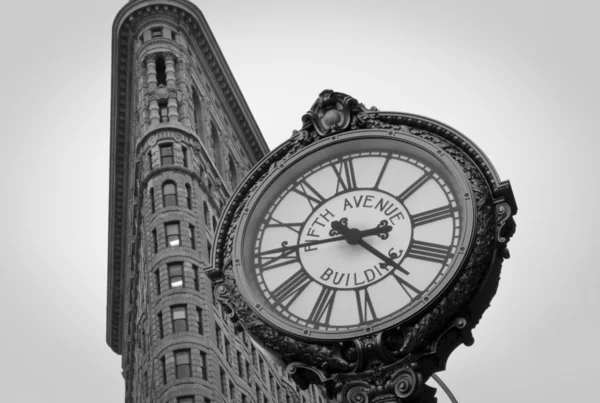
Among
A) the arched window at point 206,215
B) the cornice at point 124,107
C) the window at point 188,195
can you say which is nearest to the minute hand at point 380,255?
the window at point 188,195

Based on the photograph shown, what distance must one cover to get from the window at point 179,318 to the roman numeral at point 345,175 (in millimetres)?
50929

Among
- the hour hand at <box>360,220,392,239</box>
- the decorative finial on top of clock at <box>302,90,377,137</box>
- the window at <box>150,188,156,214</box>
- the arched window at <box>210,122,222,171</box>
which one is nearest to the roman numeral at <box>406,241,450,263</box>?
the hour hand at <box>360,220,392,239</box>

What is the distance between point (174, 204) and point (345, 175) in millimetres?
58926

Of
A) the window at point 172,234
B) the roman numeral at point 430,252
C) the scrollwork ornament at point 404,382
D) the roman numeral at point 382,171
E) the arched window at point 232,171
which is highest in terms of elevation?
the arched window at point 232,171

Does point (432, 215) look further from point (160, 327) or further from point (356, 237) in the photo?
point (160, 327)

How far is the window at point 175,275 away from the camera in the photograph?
6072cm

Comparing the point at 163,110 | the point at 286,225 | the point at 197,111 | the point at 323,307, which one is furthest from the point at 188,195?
the point at 323,307

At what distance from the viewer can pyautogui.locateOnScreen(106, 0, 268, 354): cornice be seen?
258 feet

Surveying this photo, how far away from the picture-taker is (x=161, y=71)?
78.1 metres

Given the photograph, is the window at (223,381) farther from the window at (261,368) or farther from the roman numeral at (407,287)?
the roman numeral at (407,287)

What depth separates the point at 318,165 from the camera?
7824 millimetres

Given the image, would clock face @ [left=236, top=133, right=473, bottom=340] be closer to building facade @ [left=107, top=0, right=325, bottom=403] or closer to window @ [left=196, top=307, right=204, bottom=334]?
building facade @ [left=107, top=0, right=325, bottom=403]

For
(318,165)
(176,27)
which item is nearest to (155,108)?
(176,27)

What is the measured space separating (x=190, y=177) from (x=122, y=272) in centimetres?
2237
